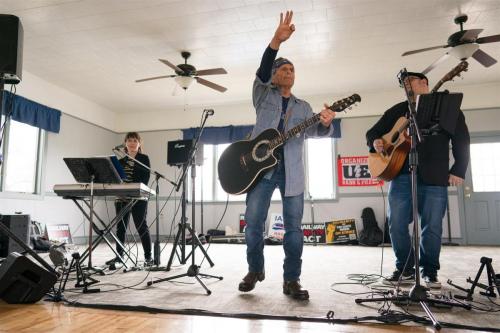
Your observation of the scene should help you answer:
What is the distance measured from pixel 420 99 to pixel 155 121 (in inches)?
289

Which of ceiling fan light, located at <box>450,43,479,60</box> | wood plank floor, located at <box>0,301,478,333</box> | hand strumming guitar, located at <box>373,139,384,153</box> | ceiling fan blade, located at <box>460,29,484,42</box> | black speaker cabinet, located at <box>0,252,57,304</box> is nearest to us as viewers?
wood plank floor, located at <box>0,301,478,333</box>

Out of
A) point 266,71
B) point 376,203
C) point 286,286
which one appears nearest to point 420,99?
point 266,71

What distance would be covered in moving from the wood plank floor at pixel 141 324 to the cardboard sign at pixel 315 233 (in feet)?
17.5

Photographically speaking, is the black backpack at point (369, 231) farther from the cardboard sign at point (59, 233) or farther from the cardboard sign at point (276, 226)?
the cardboard sign at point (59, 233)

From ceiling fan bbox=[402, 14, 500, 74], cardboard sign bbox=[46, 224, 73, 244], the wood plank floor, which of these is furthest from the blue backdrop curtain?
the wood plank floor

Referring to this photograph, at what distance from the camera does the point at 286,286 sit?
217cm

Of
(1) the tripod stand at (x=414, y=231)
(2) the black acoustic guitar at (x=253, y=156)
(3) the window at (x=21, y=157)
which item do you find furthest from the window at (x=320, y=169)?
(1) the tripod stand at (x=414, y=231)

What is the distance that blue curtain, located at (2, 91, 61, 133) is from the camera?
577 centimetres

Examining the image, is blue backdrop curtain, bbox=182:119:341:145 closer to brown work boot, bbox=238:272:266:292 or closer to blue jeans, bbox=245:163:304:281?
blue jeans, bbox=245:163:304:281

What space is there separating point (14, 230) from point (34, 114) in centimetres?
230

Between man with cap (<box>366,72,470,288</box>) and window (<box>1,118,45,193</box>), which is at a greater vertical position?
window (<box>1,118,45,193</box>)

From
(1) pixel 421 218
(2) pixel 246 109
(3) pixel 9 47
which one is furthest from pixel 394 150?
(2) pixel 246 109

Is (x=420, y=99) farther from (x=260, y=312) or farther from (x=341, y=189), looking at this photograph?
(x=341, y=189)

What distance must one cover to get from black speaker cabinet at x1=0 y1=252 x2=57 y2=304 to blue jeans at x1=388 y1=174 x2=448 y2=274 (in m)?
2.27
